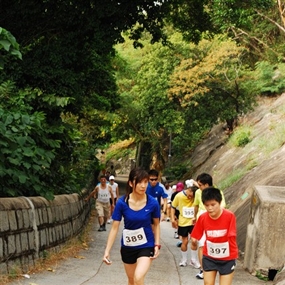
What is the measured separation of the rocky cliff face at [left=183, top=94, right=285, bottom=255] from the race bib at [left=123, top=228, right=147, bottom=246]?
271 inches

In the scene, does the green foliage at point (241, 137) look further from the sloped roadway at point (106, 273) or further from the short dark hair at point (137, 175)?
the short dark hair at point (137, 175)

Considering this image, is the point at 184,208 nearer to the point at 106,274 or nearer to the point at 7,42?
the point at 106,274

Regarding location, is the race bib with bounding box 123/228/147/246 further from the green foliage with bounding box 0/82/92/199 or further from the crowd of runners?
the green foliage with bounding box 0/82/92/199

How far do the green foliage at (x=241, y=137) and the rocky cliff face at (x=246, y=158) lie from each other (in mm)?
226

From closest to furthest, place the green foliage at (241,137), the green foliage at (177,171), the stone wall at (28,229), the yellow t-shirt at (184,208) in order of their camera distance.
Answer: the stone wall at (28,229), the yellow t-shirt at (184,208), the green foliage at (241,137), the green foliage at (177,171)

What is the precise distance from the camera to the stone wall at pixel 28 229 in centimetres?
805

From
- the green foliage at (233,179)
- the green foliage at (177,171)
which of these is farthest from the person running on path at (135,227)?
the green foliage at (177,171)

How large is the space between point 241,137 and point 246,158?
3.59 metres

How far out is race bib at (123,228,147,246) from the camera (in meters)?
6.59

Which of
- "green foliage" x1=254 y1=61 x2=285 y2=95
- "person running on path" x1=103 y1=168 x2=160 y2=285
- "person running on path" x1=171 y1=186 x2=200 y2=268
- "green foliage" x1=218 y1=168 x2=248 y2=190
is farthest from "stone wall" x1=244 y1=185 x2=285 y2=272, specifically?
"green foliage" x1=254 y1=61 x2=285 y2=95

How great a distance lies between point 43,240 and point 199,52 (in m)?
24.1

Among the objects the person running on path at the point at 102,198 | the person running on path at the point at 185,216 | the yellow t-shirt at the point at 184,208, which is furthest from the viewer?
the person running on path at the point at 102,198

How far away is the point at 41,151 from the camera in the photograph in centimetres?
973

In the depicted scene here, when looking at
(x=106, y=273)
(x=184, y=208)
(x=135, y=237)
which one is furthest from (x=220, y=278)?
Answer: (x=184, y=208)
